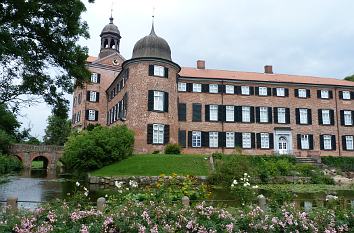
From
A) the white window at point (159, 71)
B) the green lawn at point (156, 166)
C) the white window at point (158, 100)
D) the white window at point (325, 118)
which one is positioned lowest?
the green lawn at point (156, 166)

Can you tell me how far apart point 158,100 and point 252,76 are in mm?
13402

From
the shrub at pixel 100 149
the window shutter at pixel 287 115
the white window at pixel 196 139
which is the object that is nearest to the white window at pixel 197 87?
the white window at pixel 196 139

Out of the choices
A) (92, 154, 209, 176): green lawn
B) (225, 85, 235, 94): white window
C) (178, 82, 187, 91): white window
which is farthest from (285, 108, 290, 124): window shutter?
(92, 154, 209, 176): green lawn

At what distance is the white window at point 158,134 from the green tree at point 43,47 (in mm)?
19508

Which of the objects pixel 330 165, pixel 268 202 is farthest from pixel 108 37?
pixel 268 202

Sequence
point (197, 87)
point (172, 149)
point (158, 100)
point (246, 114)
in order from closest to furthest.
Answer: point (172, 149) → point (158, 100) → point (197, 87) → point (246, 114)

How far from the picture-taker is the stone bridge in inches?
1735

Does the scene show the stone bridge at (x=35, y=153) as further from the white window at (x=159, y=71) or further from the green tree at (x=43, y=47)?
the green tree at (x=43, y=47)

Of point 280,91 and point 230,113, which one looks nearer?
point 230,113

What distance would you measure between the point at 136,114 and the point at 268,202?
2431 cm

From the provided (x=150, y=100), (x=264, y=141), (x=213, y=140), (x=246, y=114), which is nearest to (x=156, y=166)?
(x=150, y=100)

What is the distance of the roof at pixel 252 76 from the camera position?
126 ft

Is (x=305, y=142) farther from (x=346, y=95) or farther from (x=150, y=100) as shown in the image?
(x=150, y=100)

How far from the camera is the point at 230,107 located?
124 feet
